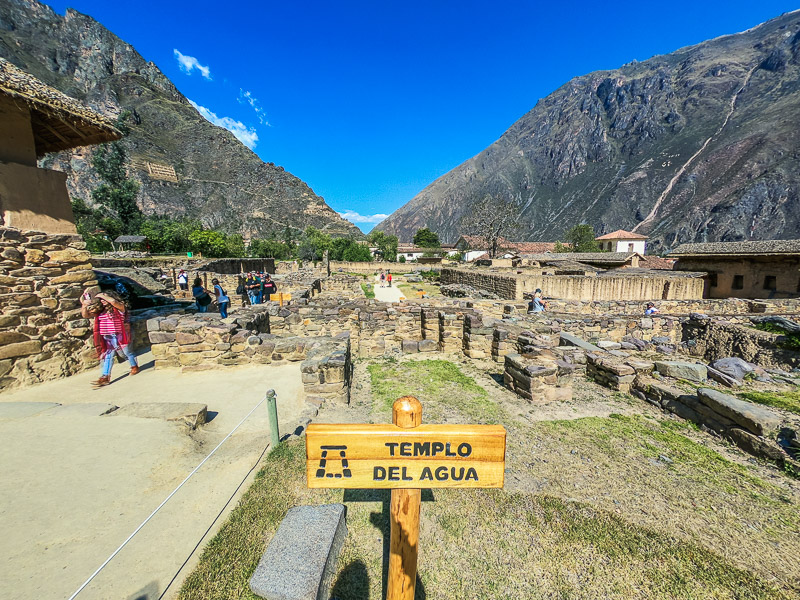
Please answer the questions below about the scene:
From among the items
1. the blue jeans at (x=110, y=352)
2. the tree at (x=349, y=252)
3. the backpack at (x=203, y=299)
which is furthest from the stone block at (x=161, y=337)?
the tree at (x=349, y=252)

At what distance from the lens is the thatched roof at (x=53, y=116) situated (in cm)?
552

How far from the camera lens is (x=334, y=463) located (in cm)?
174

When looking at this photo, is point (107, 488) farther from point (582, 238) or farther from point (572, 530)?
point (582, 238)

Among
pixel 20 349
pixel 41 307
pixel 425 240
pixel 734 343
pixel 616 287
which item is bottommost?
pixel 734 343

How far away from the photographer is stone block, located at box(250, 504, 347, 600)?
6.87 ft

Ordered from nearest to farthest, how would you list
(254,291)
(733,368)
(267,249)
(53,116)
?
(53,116) < (733,368) < (254,291) < (267,249)

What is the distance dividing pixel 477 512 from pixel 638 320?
11286mm

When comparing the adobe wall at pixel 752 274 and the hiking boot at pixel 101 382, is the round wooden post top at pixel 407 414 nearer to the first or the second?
the hiking boot at pixel 101 382

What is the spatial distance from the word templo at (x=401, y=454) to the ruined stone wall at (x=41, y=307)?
23.9 ft

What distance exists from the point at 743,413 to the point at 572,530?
351 cm

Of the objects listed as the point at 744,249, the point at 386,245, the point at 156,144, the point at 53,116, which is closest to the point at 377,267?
the point at 386,245

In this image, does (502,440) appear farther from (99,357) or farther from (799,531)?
(99,357)

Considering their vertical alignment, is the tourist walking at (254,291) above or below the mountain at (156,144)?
below

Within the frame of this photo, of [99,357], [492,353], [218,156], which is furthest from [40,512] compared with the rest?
[218,156]
